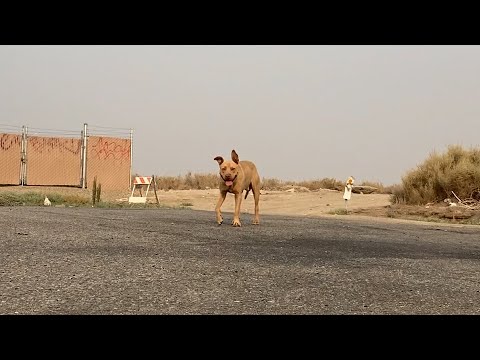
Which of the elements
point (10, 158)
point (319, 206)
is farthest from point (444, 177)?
point (10, 158)

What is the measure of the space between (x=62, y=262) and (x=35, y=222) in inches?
190

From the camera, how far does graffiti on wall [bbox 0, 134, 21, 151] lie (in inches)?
1072

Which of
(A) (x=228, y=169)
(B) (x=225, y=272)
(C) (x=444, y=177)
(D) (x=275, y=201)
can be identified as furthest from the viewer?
(D) (x=275, y=201)

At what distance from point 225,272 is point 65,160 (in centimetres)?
2469

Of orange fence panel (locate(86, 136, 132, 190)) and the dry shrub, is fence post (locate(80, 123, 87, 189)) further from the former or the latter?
the dry shrub

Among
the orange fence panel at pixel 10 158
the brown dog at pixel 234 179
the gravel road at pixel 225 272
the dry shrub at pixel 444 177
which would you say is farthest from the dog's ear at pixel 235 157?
the orange fence panel at pixel 10 158

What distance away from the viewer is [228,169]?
421 inches

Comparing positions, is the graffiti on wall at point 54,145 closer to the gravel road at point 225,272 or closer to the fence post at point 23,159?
the fence post at point 23,159

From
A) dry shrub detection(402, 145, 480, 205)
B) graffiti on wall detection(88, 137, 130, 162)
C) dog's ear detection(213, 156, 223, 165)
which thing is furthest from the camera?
graffiti on wall detection(88, 137, 130, 162)

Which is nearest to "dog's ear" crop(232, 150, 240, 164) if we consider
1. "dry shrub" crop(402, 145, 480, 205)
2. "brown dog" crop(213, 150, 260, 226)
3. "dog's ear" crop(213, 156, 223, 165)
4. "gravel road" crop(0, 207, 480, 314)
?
"brown dog" crop(213, 150, 260, 226)

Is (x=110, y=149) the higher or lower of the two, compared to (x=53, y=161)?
higher

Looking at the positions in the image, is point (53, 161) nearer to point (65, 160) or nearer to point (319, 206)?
point (65, 160)

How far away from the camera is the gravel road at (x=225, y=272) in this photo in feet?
13.6
